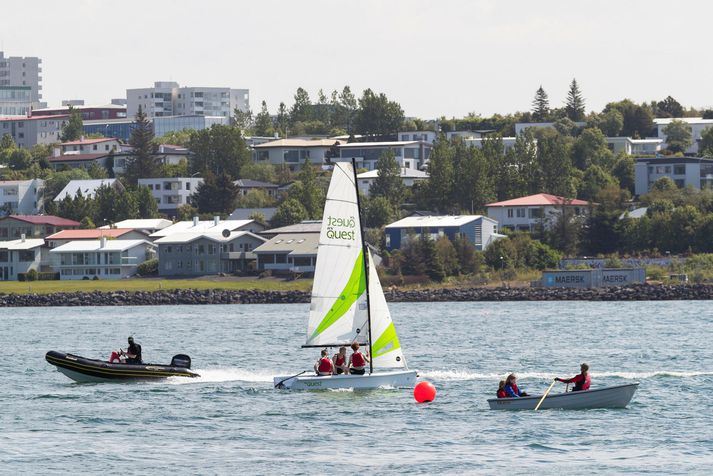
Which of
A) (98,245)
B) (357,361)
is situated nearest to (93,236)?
(98,245)

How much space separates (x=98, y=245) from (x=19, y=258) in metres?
9.47

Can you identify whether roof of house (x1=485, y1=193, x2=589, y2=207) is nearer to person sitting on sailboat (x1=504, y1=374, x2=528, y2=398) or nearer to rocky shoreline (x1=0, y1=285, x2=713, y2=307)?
rocky shoreline (x1=0, y1=285, x2=713, y2=307)

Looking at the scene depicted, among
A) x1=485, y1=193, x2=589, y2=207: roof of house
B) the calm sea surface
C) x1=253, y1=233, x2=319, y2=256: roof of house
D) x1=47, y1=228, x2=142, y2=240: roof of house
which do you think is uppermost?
x1=485, y1=193, x2=589, y2=207: roof of house

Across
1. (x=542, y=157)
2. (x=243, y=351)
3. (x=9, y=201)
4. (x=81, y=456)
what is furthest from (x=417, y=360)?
→ (x=9, y=201)

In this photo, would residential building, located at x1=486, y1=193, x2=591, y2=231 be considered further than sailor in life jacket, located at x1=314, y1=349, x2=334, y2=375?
Yes

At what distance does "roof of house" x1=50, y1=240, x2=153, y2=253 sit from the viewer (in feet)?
504

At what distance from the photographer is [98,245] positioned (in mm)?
155500

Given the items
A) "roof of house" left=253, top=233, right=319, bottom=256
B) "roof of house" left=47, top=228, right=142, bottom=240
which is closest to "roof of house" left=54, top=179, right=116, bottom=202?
"roof of house" left=47, top=228, right=142, bottom=240

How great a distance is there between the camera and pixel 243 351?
7450cm

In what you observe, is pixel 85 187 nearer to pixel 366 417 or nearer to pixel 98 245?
pixel 98 245

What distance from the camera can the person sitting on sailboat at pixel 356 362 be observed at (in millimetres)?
49812

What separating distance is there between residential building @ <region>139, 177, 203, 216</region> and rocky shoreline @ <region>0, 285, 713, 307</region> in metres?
54.4

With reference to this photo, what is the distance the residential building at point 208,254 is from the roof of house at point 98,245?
3.50m

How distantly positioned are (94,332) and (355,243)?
48327mm
